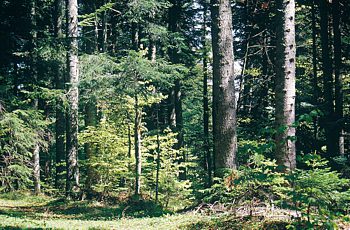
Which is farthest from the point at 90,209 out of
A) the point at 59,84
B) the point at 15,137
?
the point at 59,84

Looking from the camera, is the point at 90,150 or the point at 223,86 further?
the point at 90,150

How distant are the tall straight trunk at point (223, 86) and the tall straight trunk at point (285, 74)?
1.00 meters

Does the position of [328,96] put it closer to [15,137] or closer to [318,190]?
[318,190]

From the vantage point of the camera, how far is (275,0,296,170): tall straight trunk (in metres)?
7.34

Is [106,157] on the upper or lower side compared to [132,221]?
→ upper

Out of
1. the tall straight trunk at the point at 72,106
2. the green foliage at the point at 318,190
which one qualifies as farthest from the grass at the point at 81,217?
the green foliage at the point at 318,190

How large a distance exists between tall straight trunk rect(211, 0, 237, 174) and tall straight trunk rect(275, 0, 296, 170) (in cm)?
100

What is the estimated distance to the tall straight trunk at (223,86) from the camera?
25.3 feet

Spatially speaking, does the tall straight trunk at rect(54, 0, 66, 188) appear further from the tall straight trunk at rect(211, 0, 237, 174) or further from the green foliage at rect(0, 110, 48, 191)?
the tall straight trunk at rect(211, 0, 237, 174)

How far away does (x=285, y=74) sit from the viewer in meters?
7.41

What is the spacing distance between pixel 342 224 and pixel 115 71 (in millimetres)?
9768

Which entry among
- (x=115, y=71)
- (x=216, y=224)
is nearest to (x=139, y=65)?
(x=115, y=71)

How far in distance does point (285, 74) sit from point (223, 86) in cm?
137

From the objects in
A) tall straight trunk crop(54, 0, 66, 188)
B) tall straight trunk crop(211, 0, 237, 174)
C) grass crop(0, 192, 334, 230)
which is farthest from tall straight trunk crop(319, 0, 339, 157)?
tall straight trunk crop(54, 0, 66, 188)
